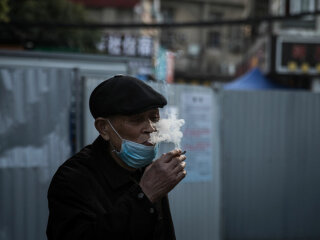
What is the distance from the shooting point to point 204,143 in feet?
16.5

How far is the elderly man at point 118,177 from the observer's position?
4.98 feet

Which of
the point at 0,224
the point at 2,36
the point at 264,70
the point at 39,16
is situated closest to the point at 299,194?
the point at 0,224

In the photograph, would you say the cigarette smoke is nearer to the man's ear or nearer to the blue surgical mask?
the blue surgical mask

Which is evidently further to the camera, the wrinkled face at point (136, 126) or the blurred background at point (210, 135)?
the blurred background at point (210, 135)

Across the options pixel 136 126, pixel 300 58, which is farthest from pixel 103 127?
pixel 300 58

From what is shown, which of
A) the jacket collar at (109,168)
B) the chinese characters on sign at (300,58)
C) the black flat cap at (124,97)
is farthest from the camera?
the chinese characters on sign at (300,58)

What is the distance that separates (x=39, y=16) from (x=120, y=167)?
1689 centimetres

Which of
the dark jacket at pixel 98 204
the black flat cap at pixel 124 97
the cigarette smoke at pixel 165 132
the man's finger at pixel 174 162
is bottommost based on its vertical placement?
the dark jacket at pixel 98 204

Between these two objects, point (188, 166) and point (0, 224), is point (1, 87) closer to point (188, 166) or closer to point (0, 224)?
point (0, 224)

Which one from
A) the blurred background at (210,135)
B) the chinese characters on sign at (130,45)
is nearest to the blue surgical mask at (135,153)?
the blurred background at (210,135)

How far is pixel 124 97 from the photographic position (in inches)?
64.9

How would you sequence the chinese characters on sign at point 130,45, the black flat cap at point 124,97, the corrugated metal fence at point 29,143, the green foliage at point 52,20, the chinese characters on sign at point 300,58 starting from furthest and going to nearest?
the green foliage at point 52,20 → the chinese characters on sign at point 130,45 → the chinese characters on sign at point 300,58 → the corrugated metal fence at point 29,143 → the black flat cap at point 124,97

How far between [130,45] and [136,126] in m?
15.0

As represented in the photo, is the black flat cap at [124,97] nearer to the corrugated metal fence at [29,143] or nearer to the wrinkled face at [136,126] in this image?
the wrinkled face at [136,126]
